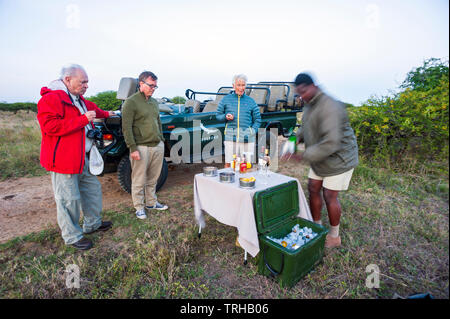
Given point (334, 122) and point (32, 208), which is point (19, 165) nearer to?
point (32, 208)

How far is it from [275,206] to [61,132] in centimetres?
232

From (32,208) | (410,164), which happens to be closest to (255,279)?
(32,208)

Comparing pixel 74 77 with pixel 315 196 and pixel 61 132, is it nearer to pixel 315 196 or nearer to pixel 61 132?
pixel 61 132

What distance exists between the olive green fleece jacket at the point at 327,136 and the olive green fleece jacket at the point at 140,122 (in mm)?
1984

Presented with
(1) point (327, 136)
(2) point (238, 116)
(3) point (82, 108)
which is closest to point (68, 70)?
(3) point (82, 108)

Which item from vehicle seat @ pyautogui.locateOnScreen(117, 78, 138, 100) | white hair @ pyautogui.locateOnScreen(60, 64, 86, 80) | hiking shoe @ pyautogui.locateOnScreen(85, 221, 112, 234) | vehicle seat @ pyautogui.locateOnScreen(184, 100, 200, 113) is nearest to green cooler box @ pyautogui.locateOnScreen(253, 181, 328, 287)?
hiking shoe @ pyautogui.locateOnScreen(85, 221, 112, 234)

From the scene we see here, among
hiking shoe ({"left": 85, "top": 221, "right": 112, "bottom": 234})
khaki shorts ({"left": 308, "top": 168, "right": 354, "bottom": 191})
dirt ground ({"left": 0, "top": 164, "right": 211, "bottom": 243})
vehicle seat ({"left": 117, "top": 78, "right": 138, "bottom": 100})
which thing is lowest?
dirt ground ({"left": 0, "top": 164, "right": 211, "bottom": 243})

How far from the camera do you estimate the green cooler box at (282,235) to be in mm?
2209

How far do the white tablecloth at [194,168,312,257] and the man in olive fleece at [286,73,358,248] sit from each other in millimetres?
307

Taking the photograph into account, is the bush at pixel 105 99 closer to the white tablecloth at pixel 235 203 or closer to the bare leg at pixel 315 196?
the white tablecloth at pixel 235 203

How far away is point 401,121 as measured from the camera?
5.19 m

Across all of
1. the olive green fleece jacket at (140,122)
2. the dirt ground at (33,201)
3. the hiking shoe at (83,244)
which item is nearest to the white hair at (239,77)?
the olive green fleece jacket at (140,122)

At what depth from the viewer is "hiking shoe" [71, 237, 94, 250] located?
9.20 feet

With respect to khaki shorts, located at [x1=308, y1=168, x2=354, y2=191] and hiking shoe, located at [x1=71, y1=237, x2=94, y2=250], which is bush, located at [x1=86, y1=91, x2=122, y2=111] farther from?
khaki shorts, located at [x1=308, y1=168, x2=354, y2=191]
